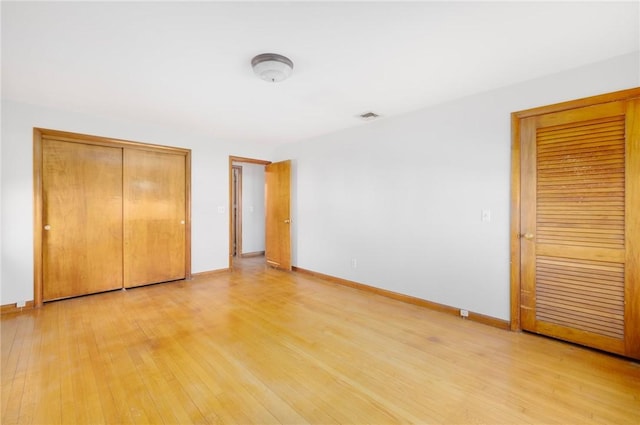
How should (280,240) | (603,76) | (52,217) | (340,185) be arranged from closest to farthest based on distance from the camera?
1. (603,76)
2. (52,217)
3. (340,185)
4. (280,240)

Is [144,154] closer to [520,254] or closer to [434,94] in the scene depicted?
[434,94]

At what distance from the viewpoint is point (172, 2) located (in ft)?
5.39

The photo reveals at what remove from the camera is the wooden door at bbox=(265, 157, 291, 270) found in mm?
5203

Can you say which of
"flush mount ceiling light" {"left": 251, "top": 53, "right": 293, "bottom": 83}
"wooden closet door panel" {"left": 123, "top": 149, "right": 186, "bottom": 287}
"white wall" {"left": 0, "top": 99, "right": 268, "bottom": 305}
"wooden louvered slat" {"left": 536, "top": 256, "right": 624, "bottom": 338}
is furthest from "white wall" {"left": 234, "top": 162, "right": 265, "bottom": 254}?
"wooden louvered slat" {"left": 536, "top": 256, "right": 624, "bottom": 338}

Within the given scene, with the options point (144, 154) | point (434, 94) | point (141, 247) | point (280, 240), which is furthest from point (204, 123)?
point (434, 94)

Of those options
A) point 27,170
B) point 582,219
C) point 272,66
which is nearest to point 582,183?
point 582,219

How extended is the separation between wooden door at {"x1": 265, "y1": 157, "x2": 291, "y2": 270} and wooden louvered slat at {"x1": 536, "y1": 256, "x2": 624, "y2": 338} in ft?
12.0

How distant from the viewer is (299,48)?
210cm

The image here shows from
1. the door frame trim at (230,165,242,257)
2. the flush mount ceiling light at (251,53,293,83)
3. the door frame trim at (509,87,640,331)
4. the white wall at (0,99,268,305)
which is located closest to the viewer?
the flush mount ceiling light at (251,53,293,83)

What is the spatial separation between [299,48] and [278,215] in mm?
3619

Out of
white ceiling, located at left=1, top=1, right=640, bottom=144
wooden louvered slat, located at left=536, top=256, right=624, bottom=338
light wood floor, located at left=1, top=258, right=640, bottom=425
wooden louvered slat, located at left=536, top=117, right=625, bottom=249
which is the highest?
white ceiling, located at left=1, top=1, right=640, bottom=144

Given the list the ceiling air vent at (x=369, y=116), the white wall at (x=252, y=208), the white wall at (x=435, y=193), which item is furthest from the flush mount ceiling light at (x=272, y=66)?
the white wall at (x=252, y=208)

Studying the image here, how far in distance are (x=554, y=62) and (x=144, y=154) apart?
489 cm

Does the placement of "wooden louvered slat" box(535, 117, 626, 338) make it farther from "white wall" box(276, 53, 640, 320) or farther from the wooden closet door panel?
the wooden closet door panel
